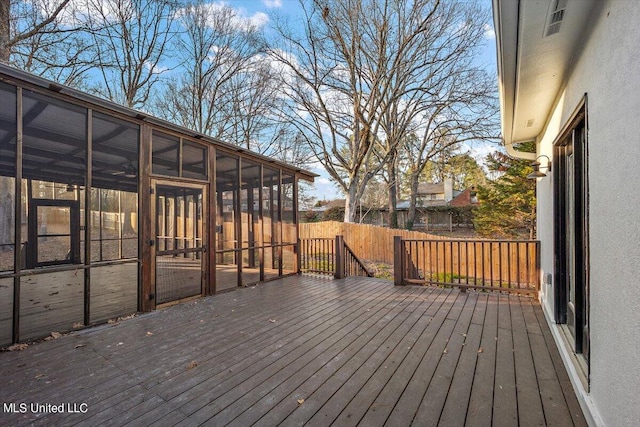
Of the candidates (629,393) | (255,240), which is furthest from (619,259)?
(255,240)

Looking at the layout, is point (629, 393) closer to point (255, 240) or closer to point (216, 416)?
point (216, 416)

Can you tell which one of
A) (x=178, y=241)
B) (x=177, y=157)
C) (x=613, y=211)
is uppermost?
(x=177, y=157)

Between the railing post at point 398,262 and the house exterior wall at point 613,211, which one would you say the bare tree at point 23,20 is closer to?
the railing post at point 398,262

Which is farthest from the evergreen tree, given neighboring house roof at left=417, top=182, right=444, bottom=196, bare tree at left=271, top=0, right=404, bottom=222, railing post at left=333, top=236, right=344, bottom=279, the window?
neighboring house roof at left=417, top=182, right=444, bottom=196

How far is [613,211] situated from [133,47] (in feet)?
45.6

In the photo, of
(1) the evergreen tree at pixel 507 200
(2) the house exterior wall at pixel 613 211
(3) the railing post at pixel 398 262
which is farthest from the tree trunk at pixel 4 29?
(1) the evergreen tree at pixel 507 200

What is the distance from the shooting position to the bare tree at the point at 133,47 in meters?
9.77

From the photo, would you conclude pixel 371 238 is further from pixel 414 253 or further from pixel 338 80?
pixel 338 80

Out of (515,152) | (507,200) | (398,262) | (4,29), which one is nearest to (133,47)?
(4,29)

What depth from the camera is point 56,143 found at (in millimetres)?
4066

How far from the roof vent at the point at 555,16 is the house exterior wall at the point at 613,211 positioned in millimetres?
182

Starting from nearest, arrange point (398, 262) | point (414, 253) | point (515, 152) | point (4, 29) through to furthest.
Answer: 1. point (515, 152)
2. point (398, 262)
3. point (4, 29)
4. point (414, 253)

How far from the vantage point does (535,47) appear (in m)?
2.22

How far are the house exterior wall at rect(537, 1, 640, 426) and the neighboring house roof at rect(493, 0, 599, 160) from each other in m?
0.12
